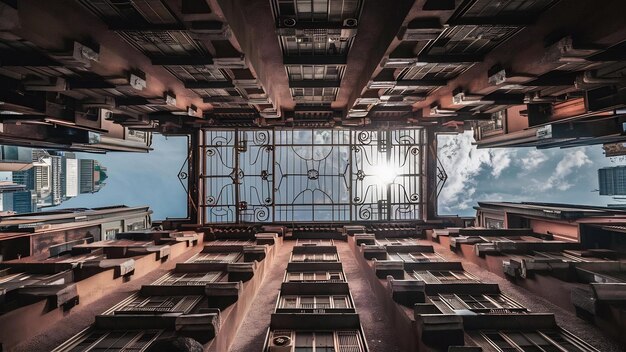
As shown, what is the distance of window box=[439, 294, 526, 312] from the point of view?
32.8 feet

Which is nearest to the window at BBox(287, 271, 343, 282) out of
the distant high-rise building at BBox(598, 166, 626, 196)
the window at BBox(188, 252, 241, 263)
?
the window at BBox(188, 252, 241, 263)

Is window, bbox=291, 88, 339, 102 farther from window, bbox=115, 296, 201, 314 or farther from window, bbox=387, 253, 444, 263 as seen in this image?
window, bbox=115, 296, 201, 314

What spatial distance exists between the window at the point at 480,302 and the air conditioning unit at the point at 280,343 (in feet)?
18.0

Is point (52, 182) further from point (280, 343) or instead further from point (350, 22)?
point (350, 22)

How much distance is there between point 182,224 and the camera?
65.0 feet

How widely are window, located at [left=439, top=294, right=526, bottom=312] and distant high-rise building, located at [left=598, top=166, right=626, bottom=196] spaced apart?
94104mm

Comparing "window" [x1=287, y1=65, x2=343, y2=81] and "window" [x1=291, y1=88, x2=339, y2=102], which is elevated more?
"window" [x1=287, y1=65, x2=343, y2=81]

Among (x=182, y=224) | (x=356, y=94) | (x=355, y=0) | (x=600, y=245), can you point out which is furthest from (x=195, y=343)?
(x=600, y=245)

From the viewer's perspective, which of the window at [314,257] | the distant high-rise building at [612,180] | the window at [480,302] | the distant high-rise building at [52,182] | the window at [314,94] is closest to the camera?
the window at [480,302]

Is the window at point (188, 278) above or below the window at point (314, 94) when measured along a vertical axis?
below

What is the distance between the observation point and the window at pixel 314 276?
1315 cm

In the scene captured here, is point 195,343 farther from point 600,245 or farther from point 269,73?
point 600,245

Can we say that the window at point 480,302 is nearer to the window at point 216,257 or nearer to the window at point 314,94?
the window at point 314,94

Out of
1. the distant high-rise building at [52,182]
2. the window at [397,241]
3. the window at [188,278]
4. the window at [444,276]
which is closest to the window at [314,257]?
the window at [397,241]
